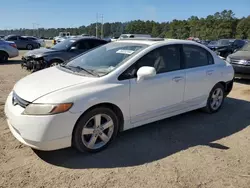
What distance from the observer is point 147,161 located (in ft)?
11.7

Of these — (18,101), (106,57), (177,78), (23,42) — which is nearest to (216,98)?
(177,78)

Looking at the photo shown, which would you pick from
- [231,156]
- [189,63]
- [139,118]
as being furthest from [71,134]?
[189,63]

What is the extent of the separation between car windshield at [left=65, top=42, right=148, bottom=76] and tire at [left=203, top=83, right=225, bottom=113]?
199 centimetres

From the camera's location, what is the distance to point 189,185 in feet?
10.1

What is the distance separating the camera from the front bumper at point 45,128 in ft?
10.5

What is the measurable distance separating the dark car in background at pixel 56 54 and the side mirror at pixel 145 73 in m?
6.47

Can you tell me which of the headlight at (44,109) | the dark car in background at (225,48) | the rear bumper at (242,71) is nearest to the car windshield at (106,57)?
the headlight at (44,109)

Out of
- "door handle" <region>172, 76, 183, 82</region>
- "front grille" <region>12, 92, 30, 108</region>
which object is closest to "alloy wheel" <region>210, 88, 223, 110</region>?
"door handle" <region>172, 76, 183, 82</region>

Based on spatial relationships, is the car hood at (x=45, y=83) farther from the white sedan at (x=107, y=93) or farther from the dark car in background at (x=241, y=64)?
the dark car in background at (x=241, y=64)

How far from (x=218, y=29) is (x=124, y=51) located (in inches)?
3104

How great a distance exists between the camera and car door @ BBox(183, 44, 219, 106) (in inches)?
189

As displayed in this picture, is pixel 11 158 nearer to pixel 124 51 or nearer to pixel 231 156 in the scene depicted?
pixel 124 51

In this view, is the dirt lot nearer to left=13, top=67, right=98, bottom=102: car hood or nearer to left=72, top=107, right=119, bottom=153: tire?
left=72, top=107, right=119, bottom=153: tire

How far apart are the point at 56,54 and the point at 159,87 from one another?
6.52 m
